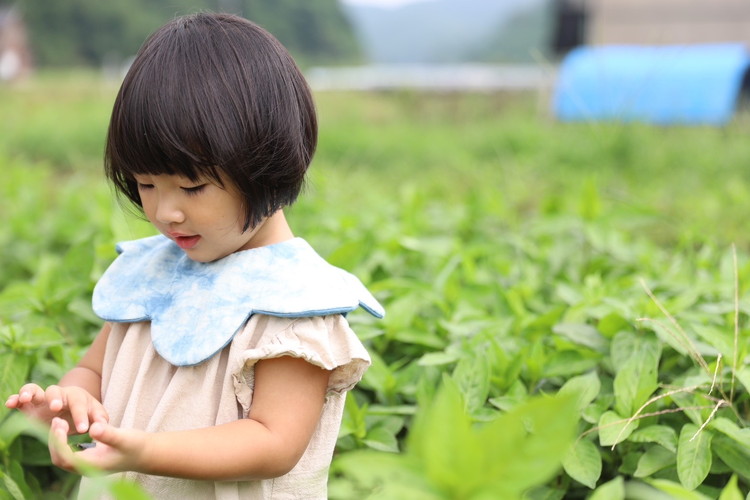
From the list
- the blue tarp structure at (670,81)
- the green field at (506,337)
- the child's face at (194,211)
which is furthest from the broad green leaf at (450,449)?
the blue tarp structure at (670,81)

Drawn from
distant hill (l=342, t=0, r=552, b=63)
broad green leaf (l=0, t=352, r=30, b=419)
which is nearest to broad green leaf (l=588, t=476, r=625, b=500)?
broad green leaf (l=0, t=352, r=30, b=419)

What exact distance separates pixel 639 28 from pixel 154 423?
1352 cm

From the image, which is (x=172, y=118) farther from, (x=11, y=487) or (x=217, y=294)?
(x=11, y=487)

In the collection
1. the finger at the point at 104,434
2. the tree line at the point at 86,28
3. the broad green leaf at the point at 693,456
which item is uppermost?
the finger at the point at 104,434

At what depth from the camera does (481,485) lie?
690 millimetres

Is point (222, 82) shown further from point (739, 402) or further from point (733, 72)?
point (733, 72)

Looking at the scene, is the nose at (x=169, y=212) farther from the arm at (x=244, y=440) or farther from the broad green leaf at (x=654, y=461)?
the broad green leaf at (x=654, y=461)

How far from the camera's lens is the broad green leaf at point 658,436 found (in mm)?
1263

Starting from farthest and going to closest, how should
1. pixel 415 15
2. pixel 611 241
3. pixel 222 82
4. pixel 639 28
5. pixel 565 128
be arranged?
pixel 415 15 → pixel 639 28 → pixel 565 128 → pixel 611 241 → pixel 222 82

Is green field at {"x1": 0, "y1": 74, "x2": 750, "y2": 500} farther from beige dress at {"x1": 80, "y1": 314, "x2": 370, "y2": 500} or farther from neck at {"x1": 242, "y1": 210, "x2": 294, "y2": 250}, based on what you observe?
neck at {"x1": 242, "y1": 210, "x2": 294, "y2": 250}

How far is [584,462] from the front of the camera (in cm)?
125

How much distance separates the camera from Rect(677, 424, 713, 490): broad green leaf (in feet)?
3.88

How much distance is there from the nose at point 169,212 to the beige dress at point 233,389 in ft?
0.57

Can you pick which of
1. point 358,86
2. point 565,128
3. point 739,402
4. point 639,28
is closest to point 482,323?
point 739,402
